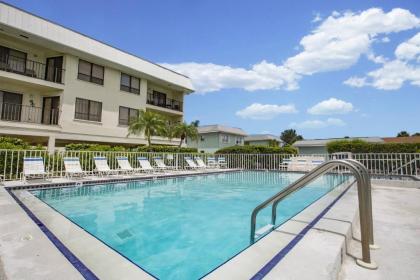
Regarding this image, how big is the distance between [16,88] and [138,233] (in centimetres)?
1778

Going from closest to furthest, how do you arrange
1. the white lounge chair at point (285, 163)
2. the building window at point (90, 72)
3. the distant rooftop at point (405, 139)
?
the white lounge chair at point (285, 163), the building window at point (90, 72), the distant rooftop at point (405, 139)

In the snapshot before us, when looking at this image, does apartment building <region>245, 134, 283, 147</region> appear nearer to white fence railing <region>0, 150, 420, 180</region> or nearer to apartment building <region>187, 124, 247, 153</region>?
apartment building <region>187, 124, 247, 153</region>

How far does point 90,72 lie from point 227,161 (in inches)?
530

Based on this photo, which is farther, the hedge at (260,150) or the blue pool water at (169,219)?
the hedge at (260,150)

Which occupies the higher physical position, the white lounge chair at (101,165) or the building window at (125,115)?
the building window at (125,115)

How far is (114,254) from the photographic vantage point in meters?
2.96

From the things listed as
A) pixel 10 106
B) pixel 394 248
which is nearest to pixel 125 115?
pixel 10 106

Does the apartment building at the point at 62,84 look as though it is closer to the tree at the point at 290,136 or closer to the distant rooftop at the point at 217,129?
the distant rooftop at the point at 217,129

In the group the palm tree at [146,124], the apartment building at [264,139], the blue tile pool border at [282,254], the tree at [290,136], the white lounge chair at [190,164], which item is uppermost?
the tree at [290,136]

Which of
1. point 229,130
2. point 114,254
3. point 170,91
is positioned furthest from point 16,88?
point 229,130

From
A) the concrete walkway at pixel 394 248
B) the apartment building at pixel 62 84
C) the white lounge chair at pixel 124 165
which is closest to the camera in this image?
the concrete walkway at pixel 394 248

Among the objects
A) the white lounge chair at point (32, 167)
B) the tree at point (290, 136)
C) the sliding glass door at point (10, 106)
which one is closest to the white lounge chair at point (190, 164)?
the white lounge chair at point (32, 167)

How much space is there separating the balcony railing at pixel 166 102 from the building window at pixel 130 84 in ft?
7.41

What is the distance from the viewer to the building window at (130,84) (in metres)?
23.1
